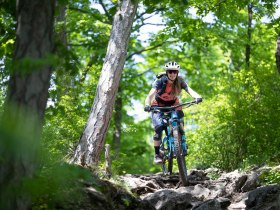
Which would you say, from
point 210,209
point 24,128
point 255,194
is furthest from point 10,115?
point 255,194

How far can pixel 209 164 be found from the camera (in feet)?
42.6

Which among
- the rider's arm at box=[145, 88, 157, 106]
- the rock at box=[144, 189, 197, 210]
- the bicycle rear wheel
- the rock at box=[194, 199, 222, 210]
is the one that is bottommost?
the rock at box=[194, 199, 222, 210]

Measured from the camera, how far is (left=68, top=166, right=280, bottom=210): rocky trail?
6.48 m

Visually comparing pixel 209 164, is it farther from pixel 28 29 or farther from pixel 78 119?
pixel 28 29

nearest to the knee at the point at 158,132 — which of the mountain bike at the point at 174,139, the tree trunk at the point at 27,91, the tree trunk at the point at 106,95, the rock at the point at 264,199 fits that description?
the mountain bike at the point at 174,139

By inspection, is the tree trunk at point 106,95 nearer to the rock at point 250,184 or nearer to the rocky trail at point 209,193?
the rocky trail at point 209,193

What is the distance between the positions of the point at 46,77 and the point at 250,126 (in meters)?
8.94

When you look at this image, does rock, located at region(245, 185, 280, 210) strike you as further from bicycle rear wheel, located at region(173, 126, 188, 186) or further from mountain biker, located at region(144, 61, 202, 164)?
mountain biker, located at region(144, 61, 202, 164)

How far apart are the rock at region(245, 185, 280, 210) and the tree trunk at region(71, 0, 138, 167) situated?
2.92 metres

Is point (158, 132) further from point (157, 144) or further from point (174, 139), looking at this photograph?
point (174, 139)

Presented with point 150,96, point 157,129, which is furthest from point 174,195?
point 150,96

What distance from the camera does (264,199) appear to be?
708 centimetres

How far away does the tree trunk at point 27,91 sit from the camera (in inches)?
151

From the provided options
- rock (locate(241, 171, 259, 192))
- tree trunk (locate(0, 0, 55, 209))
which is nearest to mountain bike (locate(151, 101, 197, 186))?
rock (locate(241, 171, 259, 192))
